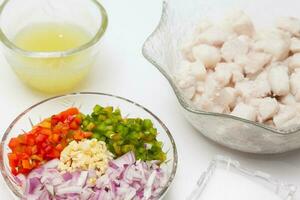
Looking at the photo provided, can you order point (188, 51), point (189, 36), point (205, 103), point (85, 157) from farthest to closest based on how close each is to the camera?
point (189, 36)
point (188, 51)
point (205, 103)
point (85, 157)

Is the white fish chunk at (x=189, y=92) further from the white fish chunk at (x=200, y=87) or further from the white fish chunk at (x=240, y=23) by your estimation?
the white fish chunk at (x=240, y=23)

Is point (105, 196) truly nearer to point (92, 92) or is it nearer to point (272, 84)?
point (92, 92)

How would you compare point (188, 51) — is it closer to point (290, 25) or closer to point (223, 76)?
point (223, 76)

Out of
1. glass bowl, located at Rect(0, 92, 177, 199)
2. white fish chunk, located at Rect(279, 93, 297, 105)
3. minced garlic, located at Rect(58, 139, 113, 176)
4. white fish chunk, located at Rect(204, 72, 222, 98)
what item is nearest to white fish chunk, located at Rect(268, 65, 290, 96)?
white fish chunk, located at Rect(279, 93, 297, 105)

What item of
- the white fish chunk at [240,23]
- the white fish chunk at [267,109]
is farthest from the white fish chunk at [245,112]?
the white fish chunk at [240,23]

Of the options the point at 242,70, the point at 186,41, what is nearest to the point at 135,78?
the point at 186,41

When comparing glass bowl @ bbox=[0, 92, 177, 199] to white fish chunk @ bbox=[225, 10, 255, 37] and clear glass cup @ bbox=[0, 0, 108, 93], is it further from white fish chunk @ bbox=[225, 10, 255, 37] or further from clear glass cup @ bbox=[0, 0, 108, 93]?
white fish chunk @ bbox=[225, 10, 255, 37]

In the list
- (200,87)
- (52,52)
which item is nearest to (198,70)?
(200,87)
